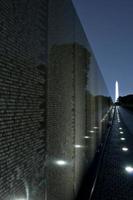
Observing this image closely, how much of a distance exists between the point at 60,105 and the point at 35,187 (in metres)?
1.97

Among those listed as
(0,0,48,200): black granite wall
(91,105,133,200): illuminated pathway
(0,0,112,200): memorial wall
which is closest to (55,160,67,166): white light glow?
(0,0,112,200): memorial wall

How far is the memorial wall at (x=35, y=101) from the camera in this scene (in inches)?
96.3

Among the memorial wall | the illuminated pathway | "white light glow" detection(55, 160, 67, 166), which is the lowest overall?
the illuminated pathway

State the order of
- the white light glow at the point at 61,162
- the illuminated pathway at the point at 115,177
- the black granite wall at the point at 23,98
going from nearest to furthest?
the black granite wall at the point at 23,98 → the white light glow at the point at 61,162 → the illuminated pathway at the point at 115,177

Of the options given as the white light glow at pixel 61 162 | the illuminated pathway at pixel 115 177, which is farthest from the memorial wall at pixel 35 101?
the illuminated pathway at pixel 115 177

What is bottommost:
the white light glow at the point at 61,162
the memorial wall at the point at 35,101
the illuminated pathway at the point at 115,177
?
the illuminated pathway at the point at 115,177

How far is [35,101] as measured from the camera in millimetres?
3379

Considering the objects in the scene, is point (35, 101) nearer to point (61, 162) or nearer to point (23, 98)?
point (23, 98)

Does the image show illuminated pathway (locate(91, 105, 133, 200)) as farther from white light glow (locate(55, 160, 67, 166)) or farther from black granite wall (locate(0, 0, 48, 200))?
black granite wall (locate(0, 0, 48, 200))

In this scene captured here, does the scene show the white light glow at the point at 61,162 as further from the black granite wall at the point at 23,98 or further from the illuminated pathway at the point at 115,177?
the illuminated pathway at the point at 115,177

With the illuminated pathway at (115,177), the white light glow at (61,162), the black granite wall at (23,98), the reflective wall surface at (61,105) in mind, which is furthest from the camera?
the illuminated pathway at (115,177)

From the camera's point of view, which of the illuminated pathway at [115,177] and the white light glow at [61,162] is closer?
the white light glow at [61,162]

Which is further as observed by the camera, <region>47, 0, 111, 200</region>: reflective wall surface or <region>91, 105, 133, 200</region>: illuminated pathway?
<region>91, 105, 133, 200</region>: illuminated pathway

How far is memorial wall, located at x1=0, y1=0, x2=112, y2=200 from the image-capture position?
2.45 metres
